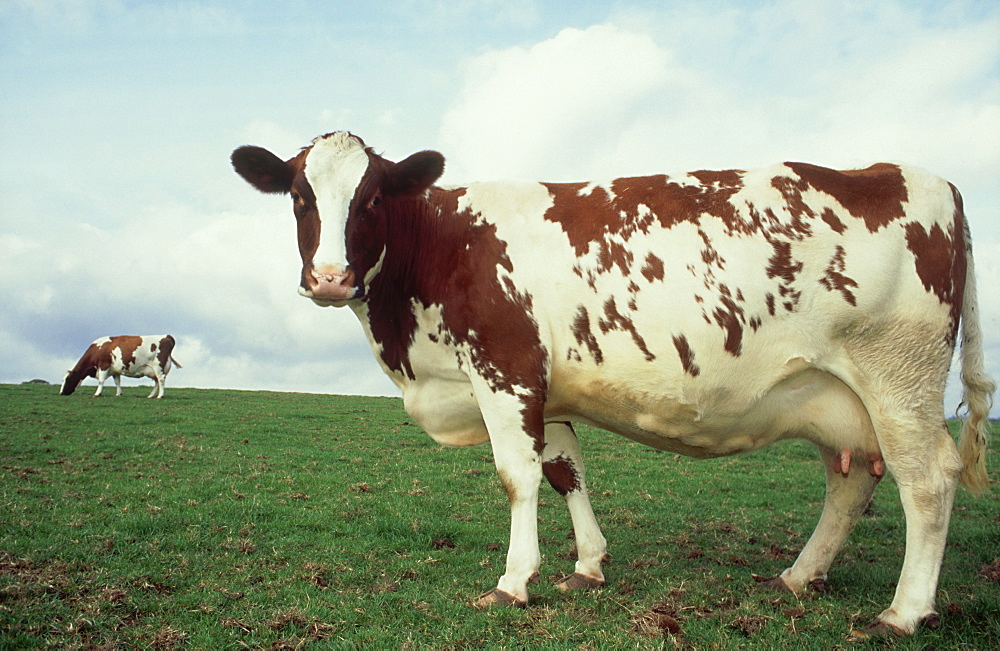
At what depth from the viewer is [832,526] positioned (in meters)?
6.61

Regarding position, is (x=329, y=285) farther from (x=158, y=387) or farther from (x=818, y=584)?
(x=158, y=387)

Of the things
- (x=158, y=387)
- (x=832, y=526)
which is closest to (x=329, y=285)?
(x=832, y=526)

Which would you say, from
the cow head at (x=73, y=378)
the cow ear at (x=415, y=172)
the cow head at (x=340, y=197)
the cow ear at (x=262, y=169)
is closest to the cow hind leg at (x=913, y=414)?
the cow ear at (x=415, y=172)

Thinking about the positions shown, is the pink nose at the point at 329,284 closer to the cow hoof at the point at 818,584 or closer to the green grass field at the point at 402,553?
the green grass field at the point at 402,553

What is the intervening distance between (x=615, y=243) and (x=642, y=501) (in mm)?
6432

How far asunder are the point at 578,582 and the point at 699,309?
2.60 metres

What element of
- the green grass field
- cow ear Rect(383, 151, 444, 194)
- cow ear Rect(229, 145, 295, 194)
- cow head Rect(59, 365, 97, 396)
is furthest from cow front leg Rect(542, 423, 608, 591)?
cow head Rect(59, 365, 97, 396)

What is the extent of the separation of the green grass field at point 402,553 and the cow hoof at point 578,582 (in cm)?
19

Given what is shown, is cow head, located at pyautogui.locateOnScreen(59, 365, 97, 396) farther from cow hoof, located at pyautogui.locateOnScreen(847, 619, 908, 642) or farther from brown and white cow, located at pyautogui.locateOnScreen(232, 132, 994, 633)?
cow hoof, located at pyautogui.locateOnScreen(847, 619, 908, 642)

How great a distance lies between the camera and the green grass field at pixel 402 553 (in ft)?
17.2

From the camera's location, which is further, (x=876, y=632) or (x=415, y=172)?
(x=415, y=172)

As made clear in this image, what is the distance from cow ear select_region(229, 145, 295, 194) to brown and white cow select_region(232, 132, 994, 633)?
52 centimetres

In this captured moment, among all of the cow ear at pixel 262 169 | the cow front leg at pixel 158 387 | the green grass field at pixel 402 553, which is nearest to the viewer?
the green grass field at pixel 402 553

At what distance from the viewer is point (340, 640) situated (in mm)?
5004
